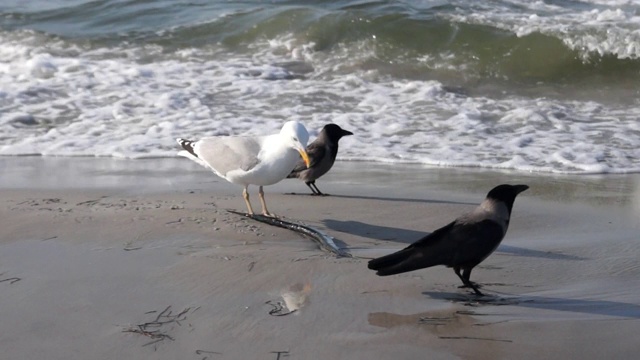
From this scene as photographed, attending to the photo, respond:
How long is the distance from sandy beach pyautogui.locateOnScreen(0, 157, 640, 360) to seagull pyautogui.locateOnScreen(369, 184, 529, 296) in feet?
0.49

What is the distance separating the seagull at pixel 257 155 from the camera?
19.9 ft

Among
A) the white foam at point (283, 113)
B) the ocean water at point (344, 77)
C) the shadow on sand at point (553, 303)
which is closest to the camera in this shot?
the shadow on sand at point (553, 303)

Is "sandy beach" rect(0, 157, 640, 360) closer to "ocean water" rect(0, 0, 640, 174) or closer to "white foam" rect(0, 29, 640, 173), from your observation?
"white foam" rect(0, 29, 640, 173)

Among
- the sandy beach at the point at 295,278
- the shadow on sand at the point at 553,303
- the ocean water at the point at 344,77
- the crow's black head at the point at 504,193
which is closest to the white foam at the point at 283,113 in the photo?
the ocean water at the point at 344,77

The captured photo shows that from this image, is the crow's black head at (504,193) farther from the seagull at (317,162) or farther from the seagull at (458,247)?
the seagull at (317,162)

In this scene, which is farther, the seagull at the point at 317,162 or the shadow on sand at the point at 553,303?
the seagull at the point at 317,162

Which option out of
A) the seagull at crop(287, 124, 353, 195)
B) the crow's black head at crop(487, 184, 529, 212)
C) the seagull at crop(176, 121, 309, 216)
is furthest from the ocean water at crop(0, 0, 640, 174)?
the crow's black head at crop(487, 184, 529, 212)

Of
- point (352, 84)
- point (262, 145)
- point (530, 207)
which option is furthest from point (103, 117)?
point (530, 207)

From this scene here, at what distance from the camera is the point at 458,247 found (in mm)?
4594

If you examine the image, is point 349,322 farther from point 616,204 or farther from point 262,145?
point 616,204

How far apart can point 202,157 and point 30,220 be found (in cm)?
128

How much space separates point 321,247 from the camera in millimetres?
5406

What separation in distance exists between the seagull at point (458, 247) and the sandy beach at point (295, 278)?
0.49 feet

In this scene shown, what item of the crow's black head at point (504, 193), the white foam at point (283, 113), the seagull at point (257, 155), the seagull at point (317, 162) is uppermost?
the crow's black head at point (504, 193)
